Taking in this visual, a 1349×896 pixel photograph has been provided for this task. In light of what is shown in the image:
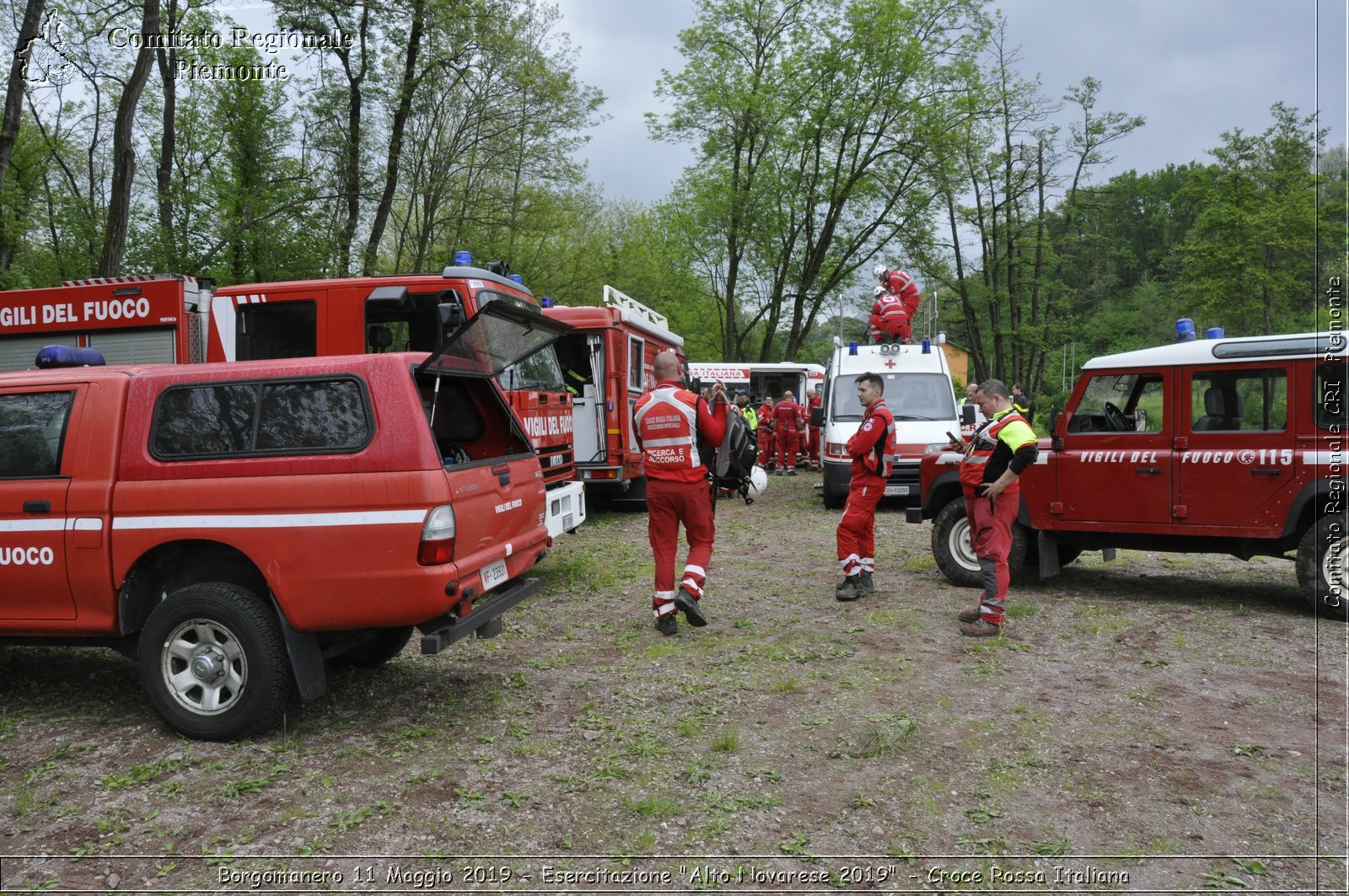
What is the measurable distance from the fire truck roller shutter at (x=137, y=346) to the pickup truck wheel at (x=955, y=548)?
23.5 ft

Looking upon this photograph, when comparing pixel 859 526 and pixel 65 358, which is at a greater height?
pixel 65 358

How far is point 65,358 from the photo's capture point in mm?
5816

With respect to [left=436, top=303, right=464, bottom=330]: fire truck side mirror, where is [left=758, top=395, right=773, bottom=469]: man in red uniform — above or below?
below

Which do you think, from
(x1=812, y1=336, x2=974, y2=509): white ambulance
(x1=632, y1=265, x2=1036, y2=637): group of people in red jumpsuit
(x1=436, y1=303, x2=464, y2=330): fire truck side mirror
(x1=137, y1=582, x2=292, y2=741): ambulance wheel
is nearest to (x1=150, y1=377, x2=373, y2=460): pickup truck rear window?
(x1=137, y1=582, x2=292, y2=741): ambulance wheel

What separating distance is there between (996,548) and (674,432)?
2462mm

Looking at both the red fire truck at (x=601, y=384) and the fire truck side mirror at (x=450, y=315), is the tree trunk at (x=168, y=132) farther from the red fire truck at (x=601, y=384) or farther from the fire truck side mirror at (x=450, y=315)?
the fire truck side mirror at (x=450, y=315)

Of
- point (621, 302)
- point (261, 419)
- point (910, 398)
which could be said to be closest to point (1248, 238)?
point (910, 398)

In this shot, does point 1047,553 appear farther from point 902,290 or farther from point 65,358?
point 902,290

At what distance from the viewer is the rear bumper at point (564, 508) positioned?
6645 mm

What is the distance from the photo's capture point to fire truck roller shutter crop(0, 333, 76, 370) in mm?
8148

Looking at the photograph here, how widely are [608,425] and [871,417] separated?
487cm

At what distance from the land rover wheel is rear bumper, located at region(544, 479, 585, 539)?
5.65 m

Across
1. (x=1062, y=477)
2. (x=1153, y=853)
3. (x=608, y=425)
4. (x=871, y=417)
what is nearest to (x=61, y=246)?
(x=608, y=425)

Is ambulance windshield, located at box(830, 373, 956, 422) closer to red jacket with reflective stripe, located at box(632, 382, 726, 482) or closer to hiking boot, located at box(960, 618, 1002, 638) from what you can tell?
hiking boot, located at box(960, 618, 1002, 638)
